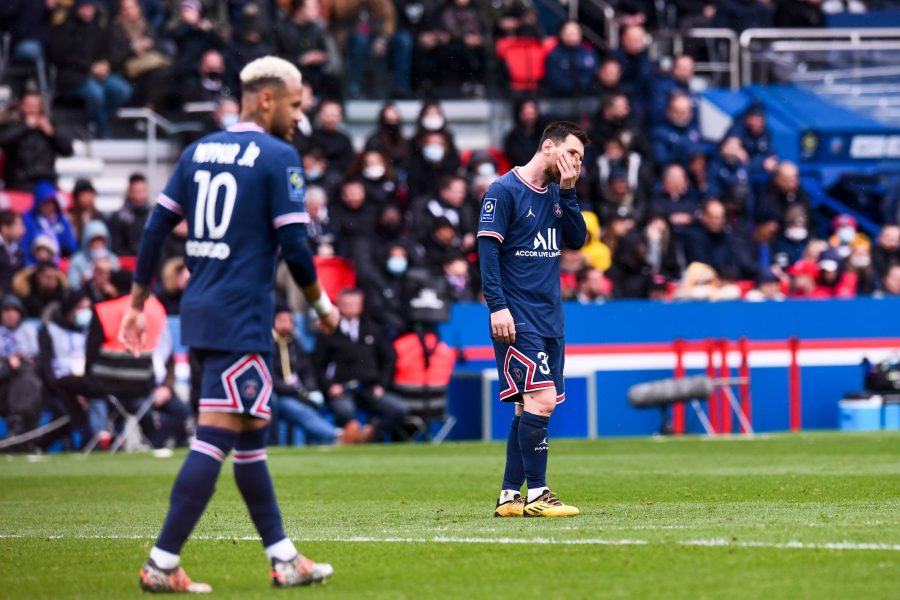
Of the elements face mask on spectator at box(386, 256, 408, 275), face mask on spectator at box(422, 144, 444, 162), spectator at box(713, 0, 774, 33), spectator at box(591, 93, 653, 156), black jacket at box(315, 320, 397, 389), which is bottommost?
black jacket at box(315, 320, 397, 389)

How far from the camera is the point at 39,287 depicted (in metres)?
20.5

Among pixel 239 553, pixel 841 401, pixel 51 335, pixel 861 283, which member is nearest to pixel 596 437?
pixel 841 401

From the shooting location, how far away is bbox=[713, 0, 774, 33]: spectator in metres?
29.8

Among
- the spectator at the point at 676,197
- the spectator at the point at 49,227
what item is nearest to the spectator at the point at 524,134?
the spectator at the point at 676,197

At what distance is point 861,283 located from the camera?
79.3 feet

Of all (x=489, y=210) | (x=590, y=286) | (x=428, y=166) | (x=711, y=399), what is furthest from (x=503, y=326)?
(x=428, y=166)

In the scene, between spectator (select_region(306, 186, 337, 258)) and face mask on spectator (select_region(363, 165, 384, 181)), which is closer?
spectator (select_region(306, 186, 337, 258))

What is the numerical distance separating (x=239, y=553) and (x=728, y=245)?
16481 millimetres

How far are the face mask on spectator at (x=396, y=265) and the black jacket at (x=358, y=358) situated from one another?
0.97 metres

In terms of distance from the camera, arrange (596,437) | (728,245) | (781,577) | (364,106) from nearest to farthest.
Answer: (781,577), (596,437), (728,245), (364,106)

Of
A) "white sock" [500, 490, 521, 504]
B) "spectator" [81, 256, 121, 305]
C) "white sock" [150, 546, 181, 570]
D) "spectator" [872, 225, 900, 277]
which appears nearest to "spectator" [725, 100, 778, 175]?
"spectator" [872, 225, 900, 277]

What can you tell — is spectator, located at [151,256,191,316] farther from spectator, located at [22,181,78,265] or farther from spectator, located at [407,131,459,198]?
spectator, located at [407,131,459,198]

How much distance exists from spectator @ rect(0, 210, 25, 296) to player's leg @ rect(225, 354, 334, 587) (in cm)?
1420

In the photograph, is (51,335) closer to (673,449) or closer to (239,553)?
(673,449)
